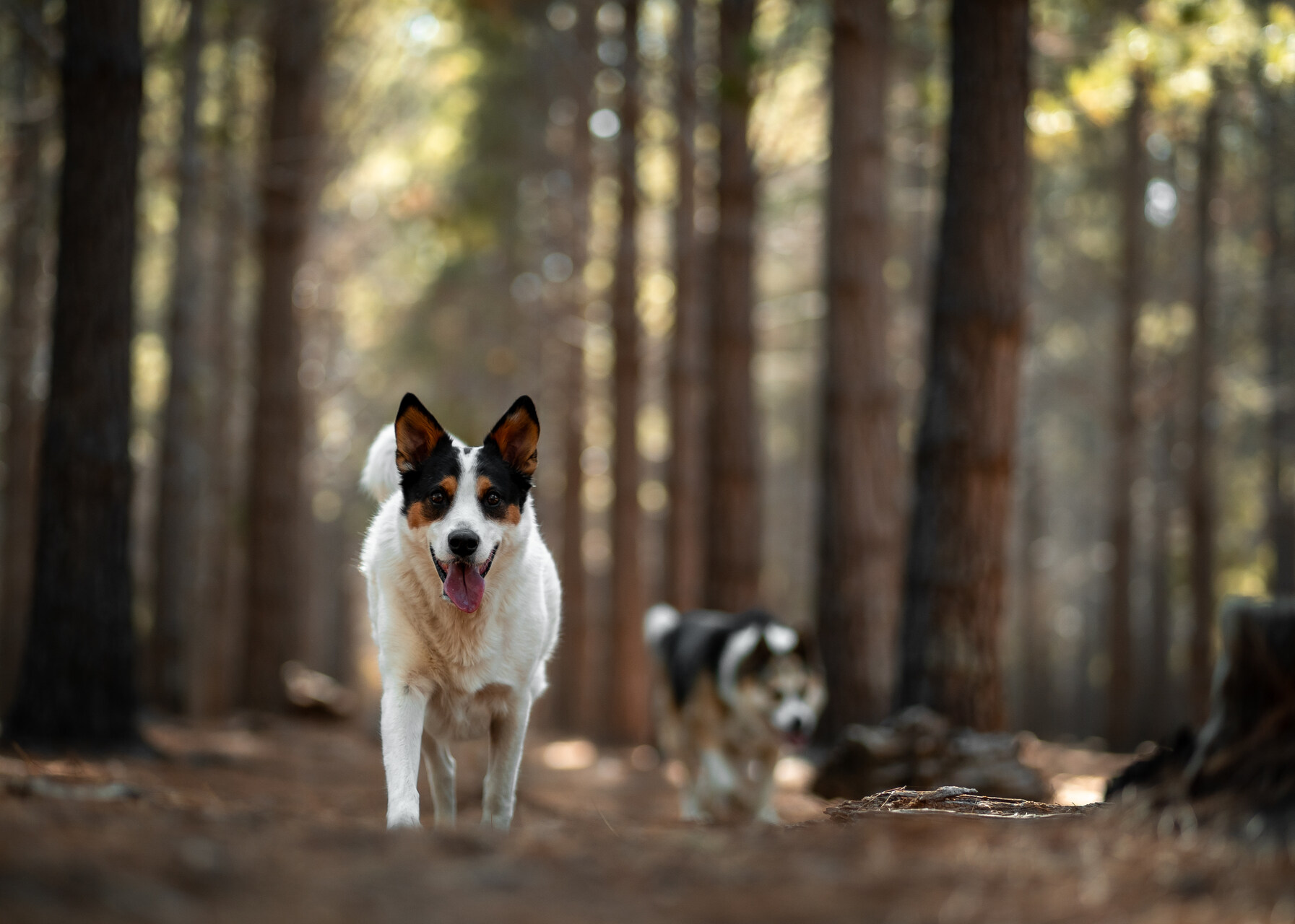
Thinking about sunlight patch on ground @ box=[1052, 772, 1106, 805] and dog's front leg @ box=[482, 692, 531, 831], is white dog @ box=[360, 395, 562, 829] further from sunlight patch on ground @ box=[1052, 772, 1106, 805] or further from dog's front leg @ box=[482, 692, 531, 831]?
sunlight patch on ground @ box=[1052, 772, 1106, 805]

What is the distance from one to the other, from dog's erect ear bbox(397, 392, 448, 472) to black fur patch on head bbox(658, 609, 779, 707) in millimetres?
4793

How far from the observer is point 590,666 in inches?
1261

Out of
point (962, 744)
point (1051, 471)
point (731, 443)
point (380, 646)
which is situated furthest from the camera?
point (1051, 471)

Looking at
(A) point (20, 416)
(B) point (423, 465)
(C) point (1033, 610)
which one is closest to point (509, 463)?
(B) point (423, 465)

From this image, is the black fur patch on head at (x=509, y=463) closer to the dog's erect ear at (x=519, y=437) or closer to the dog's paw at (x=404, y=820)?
the dog's erect ear at (x=519, y=437)

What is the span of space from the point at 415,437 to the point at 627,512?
1430cm

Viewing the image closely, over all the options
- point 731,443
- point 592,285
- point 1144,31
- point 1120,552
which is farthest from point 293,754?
point 592,285

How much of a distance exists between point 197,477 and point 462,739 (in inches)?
767

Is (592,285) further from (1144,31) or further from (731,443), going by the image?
(1144,31)

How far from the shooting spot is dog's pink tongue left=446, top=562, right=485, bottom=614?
520 centimetres

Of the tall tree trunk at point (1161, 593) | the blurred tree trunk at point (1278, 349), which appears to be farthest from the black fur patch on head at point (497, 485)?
the tall tree trunk at point (1161, 593)

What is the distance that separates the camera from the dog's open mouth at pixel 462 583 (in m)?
5.20

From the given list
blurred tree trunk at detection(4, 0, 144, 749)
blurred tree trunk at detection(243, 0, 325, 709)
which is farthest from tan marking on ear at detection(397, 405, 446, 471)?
blurred tree trunk at detection(243, 0, 325, 709)

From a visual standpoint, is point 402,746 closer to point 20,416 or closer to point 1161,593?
point 20,416
